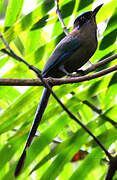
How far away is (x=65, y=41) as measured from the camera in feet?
7.27

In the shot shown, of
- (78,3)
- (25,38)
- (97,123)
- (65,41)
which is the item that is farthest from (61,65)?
(97,123)

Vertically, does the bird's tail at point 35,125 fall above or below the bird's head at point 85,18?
below

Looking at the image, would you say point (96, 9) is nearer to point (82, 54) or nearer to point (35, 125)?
point (82, 54)

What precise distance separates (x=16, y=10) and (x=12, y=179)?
93 cm

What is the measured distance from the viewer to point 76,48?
2279 mm

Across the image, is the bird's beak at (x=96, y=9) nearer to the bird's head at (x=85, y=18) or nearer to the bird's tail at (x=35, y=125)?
the bird's head at (x=85, y=18)

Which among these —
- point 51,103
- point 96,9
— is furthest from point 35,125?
point 96,9

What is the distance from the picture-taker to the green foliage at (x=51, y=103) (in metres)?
1.69

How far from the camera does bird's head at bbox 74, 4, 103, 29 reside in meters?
2.12

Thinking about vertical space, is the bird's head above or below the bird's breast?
above

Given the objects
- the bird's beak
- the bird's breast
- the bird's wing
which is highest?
the bird's beak

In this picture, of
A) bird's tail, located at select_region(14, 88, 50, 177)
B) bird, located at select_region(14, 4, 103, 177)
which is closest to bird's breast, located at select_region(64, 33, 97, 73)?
bird, located at select_region(14, 4, 103, 177)

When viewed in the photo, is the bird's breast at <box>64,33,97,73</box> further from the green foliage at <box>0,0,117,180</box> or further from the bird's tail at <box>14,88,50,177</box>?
the bird's tail at <box>14,88,50,177</box>

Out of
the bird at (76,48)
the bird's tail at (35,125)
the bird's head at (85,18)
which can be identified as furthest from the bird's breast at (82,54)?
the bird's tail at (35,125)
